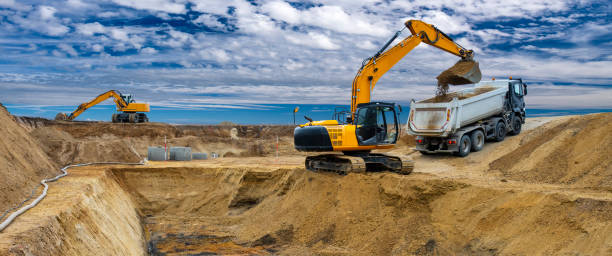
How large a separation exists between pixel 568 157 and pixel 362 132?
566 centimetres

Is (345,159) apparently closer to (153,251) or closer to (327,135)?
(327,135)

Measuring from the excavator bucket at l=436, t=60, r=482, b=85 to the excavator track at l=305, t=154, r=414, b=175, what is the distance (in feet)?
15.2

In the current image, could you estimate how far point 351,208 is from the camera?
460 inches

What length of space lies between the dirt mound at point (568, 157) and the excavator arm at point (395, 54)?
10.8ft

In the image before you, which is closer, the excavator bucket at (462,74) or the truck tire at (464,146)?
the excavator bucket at (462,74)

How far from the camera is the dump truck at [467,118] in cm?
1625

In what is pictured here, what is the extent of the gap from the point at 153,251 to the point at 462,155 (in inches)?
449

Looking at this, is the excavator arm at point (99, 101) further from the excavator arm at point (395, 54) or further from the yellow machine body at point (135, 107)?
the excavator arm at point (395, 54)

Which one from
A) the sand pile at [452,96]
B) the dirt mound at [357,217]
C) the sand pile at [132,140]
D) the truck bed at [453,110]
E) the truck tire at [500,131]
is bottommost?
the dirt mound at [357,217]

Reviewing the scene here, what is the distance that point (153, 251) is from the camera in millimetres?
12016

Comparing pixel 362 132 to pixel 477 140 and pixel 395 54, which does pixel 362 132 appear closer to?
pixel 395 54

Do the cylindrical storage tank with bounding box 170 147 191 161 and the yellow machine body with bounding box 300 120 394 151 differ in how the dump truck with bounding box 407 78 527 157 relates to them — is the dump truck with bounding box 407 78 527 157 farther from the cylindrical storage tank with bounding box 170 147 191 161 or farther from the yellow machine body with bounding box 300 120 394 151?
the cylindrical storage tank with bounding box 170 147 191 161

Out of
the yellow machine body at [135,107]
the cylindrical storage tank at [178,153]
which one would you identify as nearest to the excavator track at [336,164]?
the cylindrical storage tank at [178,153]

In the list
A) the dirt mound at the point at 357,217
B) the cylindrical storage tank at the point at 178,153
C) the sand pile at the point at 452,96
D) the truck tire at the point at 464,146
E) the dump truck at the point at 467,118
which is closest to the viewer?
the dirt mound at the point at 357,217
